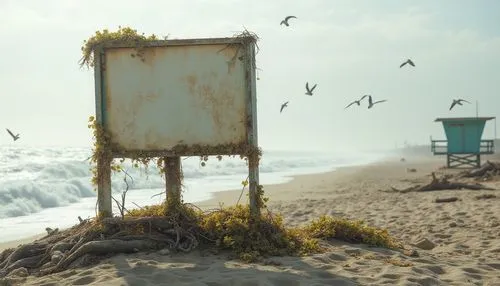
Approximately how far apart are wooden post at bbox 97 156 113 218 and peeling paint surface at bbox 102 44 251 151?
1.02 ft

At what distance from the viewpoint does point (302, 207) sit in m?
12.8

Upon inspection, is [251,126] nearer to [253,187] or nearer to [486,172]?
[253,187]

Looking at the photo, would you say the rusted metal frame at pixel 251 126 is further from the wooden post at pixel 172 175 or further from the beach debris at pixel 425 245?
the beach debris at pixel 425 245

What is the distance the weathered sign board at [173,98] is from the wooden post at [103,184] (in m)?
0.01

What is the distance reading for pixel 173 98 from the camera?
6223 mm

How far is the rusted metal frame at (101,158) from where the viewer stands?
6172 millimetres

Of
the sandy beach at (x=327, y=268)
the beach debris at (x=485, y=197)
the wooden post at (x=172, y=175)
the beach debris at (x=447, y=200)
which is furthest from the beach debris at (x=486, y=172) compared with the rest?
the wooden post at (x=172, y=175)

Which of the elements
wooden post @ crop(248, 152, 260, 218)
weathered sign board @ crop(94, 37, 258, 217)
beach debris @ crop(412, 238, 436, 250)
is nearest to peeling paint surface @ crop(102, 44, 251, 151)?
weathered sign board @ crop(94, 37, 258, 217)

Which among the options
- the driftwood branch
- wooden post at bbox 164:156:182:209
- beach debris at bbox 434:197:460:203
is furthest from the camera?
beach debris at bbox 434:197:460:203

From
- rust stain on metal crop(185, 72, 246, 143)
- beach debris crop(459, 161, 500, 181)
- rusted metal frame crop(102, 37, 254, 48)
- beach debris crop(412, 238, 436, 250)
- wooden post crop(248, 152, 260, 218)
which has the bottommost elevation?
beach debris crop(412, 238, 436, 250)

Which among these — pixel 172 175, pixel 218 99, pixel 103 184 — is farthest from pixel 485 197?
pixel 103 184

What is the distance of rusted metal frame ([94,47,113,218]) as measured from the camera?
617 centimetres

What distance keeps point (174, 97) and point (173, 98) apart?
0.06ft

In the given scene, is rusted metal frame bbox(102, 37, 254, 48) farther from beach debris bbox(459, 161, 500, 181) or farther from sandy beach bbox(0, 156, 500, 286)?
beach debris bbox(459, 161, 500, 181)
